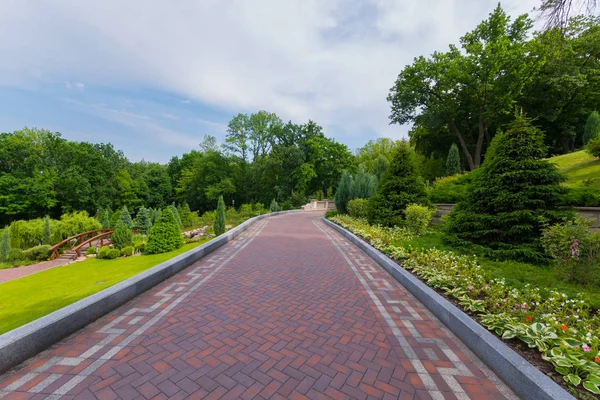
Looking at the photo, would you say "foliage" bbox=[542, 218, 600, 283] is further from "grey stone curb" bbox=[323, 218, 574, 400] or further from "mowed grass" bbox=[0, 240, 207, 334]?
"mowed grass" bbox=[0, 240, 207, 334]

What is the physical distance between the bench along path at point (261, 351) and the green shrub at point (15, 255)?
1839 centimetres

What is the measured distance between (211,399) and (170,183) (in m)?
57.0

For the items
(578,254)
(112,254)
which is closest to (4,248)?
(112,254)

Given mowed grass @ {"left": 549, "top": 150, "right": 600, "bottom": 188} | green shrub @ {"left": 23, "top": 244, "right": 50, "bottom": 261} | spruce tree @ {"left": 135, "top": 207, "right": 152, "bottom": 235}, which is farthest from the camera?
spruce tree @ {"left": 135, "top": 207, "right": 152, "bottom": 235}

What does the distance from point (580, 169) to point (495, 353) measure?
13.7 metres

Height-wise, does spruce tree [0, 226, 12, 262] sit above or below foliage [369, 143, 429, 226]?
below

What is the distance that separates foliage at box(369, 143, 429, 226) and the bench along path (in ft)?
22.9

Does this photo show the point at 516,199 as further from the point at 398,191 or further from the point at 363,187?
the point at 363,187

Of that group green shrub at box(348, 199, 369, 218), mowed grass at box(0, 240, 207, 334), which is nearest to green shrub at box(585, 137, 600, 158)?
green shrub at box(348, 199, 369, 218)

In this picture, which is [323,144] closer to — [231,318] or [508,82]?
[508,82]

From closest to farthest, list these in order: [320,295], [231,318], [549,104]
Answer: [231,318], [320,295], [549,104]

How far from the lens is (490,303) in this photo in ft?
12.7

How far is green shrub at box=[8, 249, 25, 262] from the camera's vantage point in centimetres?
1560

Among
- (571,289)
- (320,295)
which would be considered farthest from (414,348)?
(571,289)
